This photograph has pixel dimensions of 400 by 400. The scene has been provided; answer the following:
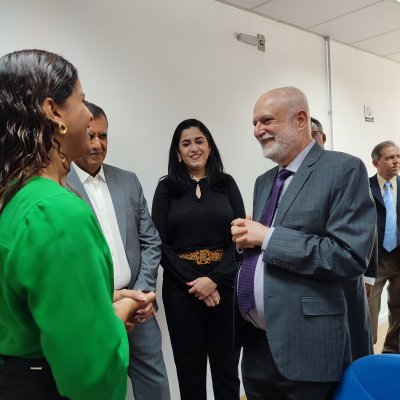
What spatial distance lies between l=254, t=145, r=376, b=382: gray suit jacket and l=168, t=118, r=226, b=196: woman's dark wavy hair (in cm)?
80

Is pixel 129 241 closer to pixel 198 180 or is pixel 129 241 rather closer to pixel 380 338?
pixel 198 180

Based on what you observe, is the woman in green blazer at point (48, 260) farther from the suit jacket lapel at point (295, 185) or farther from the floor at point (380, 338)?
the floor at point (380, 338)

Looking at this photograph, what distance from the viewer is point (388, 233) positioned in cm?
305

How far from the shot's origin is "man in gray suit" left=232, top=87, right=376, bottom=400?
1320 millimetres

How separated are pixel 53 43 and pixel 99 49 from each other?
263mm

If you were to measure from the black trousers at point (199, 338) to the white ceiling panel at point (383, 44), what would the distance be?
10.3 feet

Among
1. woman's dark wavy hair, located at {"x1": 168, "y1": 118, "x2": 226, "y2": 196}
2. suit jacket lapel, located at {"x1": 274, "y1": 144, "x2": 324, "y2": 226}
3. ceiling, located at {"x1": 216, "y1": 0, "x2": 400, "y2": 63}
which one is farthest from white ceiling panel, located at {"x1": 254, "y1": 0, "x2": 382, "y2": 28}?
suit jacket lapel, located at {"x1": 274, "y1": 144, "x2": 324, "y2": 226}

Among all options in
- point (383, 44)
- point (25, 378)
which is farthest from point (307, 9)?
point (25, 378)

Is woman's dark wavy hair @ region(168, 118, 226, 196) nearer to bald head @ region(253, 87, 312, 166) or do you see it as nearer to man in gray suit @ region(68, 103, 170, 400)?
man in gray suit @ region(68, 103, 170, 400)

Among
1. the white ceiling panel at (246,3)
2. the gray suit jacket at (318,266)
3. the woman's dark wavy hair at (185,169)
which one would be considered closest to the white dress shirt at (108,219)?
the woman's dark wavy hair at (185,169)

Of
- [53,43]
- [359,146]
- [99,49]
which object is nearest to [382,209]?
[359,146]

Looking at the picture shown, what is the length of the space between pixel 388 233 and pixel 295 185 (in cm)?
200

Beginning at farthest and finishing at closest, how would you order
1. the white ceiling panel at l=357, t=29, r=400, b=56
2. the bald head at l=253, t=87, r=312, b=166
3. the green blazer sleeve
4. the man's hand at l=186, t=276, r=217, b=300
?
the white ceiling panel at l=357, t=29, r=400, b=56 < the man's hand at l=186, t=276, r=217, b=300 < the bald head at l=253, t=87, r=312, b=166 < the green blazer sleeve

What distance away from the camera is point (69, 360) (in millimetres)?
707
